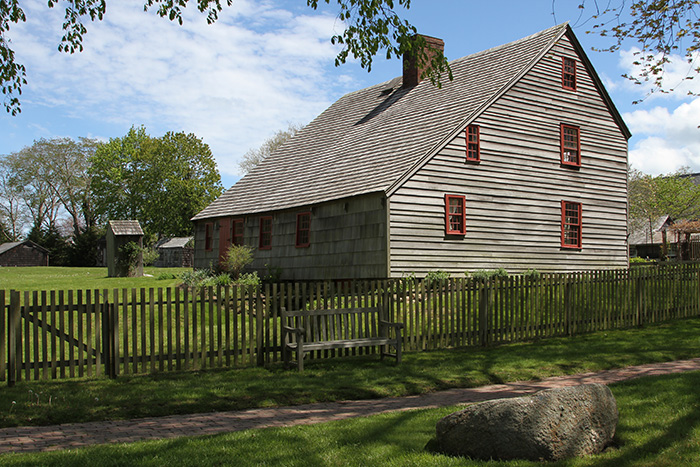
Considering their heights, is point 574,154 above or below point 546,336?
above

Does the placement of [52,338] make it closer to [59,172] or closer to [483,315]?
[483,315]

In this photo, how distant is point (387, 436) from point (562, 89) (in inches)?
845

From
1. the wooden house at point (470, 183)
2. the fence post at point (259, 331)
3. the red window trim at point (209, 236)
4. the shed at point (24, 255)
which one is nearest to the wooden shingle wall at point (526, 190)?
the wooden house at point (470, 183)

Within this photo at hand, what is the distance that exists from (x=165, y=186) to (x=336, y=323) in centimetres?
6237

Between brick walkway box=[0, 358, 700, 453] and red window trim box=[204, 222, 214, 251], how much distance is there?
24.0 metres

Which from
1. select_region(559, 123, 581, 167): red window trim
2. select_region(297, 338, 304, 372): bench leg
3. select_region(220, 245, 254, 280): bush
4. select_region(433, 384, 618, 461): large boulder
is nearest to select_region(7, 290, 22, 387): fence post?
select_region(297, 338, 304, 372): bench leg

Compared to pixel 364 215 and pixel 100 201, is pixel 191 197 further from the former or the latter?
pixel 364 215

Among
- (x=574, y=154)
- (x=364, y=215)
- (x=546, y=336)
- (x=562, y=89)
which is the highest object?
(x=562, y=89)

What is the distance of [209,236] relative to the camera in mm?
32406

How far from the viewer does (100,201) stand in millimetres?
75500

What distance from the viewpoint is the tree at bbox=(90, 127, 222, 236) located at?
227 ft

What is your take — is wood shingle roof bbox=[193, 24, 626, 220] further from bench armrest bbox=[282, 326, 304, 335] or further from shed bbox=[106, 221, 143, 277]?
bench armrest bbox=[282, 326, 304, 335]

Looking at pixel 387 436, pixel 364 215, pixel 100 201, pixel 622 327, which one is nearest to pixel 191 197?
pixel 100 201

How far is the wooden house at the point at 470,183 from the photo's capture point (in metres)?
21.0
